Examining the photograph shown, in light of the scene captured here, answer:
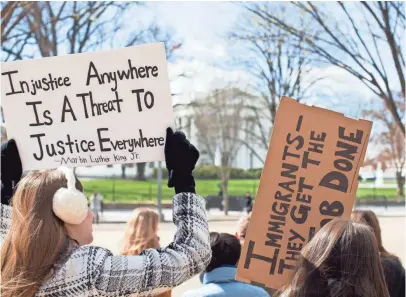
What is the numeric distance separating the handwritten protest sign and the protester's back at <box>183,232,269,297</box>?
0.80 metres

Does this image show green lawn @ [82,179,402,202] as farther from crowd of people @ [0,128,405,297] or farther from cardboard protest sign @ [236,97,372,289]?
crowd of people @ [0,128,405,297]

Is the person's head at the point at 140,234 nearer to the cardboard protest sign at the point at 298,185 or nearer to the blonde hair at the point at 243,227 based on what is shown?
the blonde hair at the point at 243,227

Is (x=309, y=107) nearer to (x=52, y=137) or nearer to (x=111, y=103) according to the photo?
(x=111, y=103)

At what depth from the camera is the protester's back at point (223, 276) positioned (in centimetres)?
302

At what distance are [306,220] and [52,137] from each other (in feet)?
4.18

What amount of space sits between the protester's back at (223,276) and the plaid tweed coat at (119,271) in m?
1.06

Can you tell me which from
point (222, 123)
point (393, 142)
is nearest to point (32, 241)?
point (222, 123)

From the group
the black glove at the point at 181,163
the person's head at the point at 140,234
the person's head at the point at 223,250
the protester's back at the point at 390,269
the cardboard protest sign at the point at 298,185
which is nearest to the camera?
the black glove at the point at 181,163

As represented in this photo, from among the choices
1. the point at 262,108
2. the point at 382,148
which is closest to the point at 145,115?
the point at 262,108

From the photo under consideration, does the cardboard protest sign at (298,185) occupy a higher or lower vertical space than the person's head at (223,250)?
higher

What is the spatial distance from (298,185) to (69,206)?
4.52 feet

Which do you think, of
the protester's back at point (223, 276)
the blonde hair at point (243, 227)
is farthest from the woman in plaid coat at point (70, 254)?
the blonde hair at point (243, 227)

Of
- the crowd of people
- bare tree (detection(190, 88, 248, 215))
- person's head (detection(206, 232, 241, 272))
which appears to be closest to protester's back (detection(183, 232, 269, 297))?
person's head (detection(206, 232, 241, 272))

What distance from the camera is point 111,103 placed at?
271 centimetres
